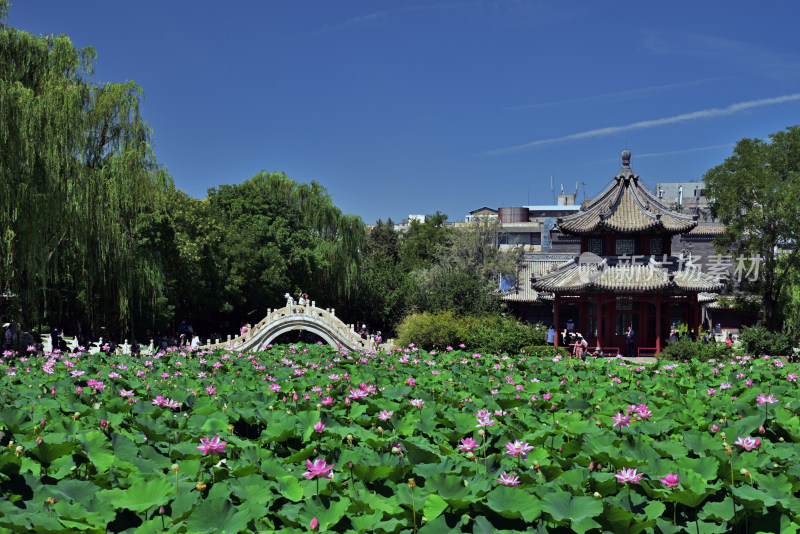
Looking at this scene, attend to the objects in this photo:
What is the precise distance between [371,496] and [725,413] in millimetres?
4019

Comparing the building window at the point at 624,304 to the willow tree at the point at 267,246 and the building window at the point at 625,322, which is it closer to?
the building window at the point at 625,322

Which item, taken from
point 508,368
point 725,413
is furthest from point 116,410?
point 508,368

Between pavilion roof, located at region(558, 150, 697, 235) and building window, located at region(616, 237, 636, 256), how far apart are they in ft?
2.15

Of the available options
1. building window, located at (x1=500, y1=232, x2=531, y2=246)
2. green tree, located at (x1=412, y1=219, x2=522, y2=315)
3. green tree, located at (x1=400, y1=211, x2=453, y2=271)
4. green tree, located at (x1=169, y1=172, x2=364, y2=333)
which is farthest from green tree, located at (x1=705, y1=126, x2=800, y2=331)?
building window, located at (x1=500, y1=232, x2=531, y2=246)

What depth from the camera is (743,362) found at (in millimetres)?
12188

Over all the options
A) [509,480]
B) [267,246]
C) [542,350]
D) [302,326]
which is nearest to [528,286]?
[302,326]

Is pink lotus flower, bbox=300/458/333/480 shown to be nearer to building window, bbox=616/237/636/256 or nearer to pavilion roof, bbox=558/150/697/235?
pavilion roof, bbox=558/150/697/235

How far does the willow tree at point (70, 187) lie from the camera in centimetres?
1458

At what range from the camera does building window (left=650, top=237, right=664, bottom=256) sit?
2391 cm

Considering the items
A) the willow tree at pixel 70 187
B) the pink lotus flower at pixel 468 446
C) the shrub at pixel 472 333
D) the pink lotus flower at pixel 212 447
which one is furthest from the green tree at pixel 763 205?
the pink lotus flower at pixel 212 447

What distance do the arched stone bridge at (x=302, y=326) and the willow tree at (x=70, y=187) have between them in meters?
5.84

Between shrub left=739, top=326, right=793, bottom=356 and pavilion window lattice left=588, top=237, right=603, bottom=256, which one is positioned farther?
pavilion window lattice left=588, top=237, right=603, bottom=256

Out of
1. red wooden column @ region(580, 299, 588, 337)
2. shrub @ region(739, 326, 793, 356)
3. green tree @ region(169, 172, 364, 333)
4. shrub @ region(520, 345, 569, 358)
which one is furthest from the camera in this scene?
green tree @ region(169, 172, 364, 333)

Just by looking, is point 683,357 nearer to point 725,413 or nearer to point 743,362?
point 743,362
